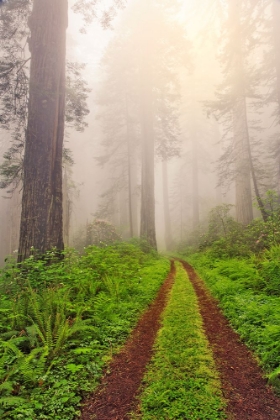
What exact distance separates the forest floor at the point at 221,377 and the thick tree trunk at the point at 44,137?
3.85 m

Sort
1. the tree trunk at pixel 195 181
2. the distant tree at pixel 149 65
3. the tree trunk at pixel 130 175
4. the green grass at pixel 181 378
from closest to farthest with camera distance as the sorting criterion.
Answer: the green grass at pixel 181 378, the distant tree at pixel 149 65, the tree trunk at pixel 130 175, the tree trunk at pixel 195 181

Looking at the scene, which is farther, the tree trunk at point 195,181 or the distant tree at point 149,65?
the tree trunk at point 195,181

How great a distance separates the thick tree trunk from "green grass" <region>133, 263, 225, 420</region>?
13.8ft

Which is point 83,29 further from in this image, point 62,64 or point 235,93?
point 235,93

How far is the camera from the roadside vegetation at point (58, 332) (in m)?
2.29

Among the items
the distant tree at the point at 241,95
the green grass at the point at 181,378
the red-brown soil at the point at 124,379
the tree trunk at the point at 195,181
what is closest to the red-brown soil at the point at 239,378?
the green grass at the point at 181,378

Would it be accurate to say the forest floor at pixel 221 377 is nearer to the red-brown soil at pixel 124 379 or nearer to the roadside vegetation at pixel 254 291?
the red-brown soil at pixel 124 379

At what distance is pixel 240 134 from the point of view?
12.7 metres

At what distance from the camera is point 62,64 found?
7.15 meters

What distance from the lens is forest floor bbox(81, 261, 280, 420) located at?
2168 millimetres

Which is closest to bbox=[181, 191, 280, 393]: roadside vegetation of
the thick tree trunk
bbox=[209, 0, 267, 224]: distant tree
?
bbox=[209, 0, 267, 224]: distant tree

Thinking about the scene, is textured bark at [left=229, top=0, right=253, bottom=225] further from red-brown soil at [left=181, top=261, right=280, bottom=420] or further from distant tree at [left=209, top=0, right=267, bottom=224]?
red-brown soil at [left=181, top=261, right=280, bottom=420]

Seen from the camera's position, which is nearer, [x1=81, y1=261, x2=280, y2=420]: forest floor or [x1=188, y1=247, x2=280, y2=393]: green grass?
[x1=81, y1=261, x2=280, y2=420]: forest floor

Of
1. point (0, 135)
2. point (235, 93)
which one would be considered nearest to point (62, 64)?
point (235, 93)
